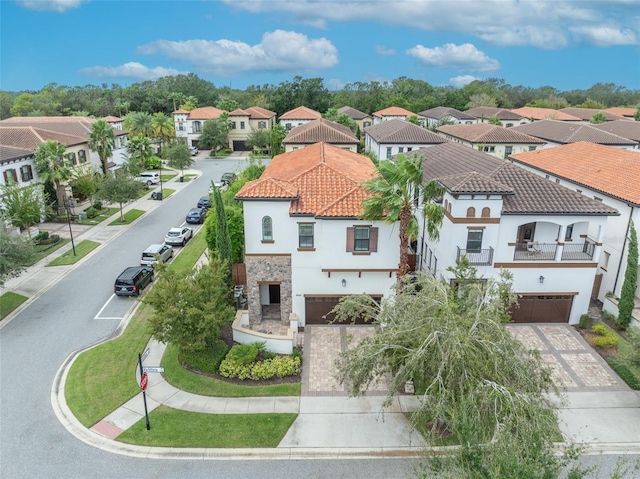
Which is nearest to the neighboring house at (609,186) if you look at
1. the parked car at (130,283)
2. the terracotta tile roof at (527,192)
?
the terracotta tile roof at (527,192)

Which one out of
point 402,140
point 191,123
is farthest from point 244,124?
point 402,140

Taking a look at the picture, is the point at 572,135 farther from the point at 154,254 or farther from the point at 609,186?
the point at 154,254

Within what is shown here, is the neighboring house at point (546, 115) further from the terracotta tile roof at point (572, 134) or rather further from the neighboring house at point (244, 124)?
the neighboring house at point (244, 124)

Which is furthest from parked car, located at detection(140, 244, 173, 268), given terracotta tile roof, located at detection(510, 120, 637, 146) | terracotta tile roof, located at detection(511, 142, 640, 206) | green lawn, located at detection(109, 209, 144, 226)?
terracotta tile roof, located at detection(510, 120, 637, 146)

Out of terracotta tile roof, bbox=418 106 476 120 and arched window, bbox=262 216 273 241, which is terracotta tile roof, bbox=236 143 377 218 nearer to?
arched window, bbox=262 216 273 241

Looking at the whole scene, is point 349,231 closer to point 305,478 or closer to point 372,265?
point 372,265
